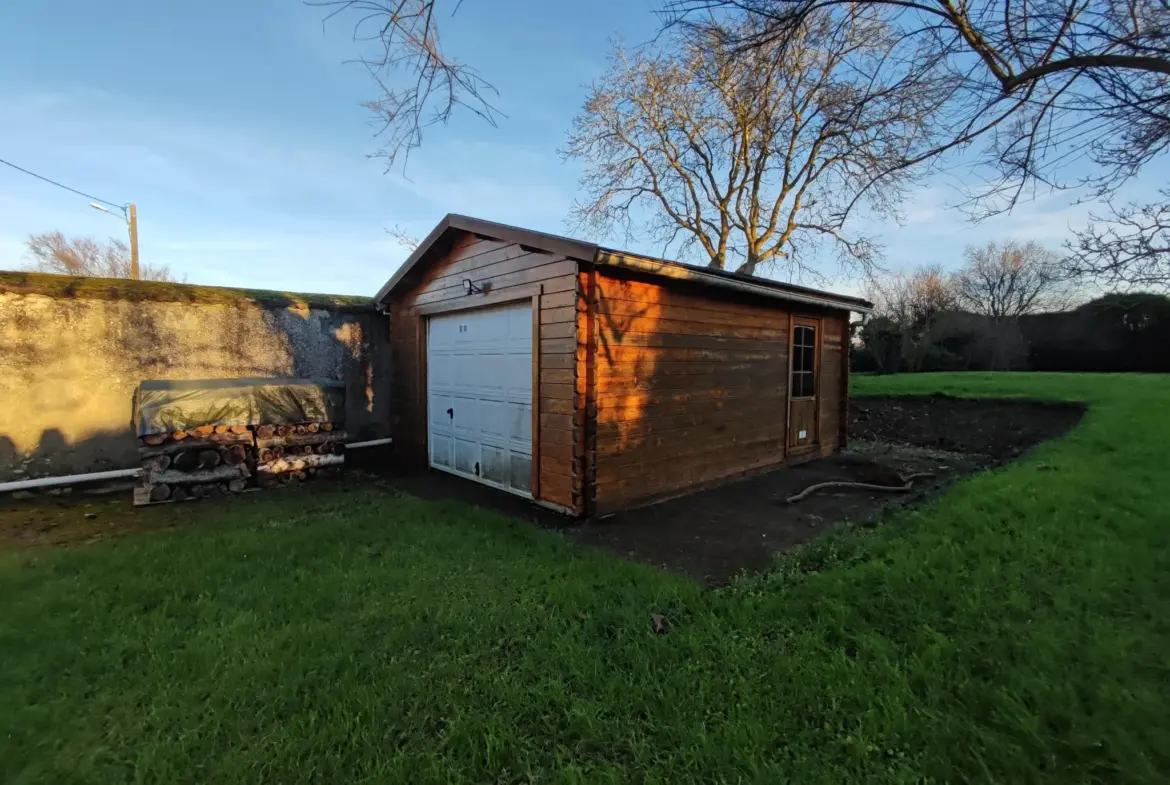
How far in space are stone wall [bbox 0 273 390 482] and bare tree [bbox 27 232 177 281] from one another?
20905 mm

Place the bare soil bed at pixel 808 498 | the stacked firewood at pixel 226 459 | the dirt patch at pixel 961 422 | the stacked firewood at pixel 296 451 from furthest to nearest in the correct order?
the dirt patch at pixel 961 422, the stacked firewood at pixel 296 451, the stacked firewood at pixel 226 459, the bare soil bed at pixel 808 498

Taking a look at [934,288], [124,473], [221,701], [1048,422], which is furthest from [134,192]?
[934,288]

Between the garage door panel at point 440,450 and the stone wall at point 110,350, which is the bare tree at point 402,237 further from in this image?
the garage door panel at point 440,450

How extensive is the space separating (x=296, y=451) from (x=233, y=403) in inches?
41.8

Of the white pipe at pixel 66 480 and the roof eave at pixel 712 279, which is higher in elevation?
the roof eave at pixel 712 279

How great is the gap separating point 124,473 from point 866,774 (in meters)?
9.06

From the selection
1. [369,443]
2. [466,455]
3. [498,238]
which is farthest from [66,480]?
[498,238]

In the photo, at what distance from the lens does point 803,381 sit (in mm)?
8492

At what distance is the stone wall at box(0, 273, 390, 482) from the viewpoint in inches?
254

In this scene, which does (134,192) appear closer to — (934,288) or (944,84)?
(944,84)

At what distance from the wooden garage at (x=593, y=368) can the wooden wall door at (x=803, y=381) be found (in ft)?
0.11

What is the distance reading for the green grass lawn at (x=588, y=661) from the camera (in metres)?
2.04

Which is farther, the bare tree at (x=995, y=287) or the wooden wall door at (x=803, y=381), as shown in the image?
the bare tree at (x=995, y=287)

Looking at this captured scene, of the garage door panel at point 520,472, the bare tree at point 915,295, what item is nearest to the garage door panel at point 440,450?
the garage door panel at point 520,472
